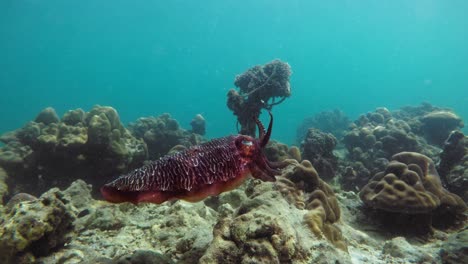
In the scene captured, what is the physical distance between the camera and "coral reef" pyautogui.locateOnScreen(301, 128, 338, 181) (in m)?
11.4

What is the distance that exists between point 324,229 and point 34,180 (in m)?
10.0

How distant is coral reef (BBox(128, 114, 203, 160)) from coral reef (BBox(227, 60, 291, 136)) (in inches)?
131

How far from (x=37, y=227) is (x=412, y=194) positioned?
693 centimetres

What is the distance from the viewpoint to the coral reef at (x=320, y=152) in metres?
11.4

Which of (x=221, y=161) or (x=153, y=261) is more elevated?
(x=221, y=161)

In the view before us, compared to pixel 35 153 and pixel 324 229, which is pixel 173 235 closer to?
pixel 324 229

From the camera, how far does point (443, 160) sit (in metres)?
10.2

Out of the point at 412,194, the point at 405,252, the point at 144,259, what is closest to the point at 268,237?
the point at 144,259

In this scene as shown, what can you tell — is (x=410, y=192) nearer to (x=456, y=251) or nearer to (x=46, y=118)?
(x=456, y=251)

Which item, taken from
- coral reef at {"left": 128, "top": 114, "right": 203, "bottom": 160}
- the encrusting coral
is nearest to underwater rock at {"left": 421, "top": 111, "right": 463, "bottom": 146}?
coral reef at {"left": 128, "top": 114, "right": 203, "bottom": 160}

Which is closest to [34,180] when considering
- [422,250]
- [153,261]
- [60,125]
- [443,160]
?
[60,125]

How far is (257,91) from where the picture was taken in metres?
14.3

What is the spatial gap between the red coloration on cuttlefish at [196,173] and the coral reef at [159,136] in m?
12.0

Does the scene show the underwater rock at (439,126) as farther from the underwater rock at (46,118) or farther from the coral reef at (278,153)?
the underwater rock at (46,118)
